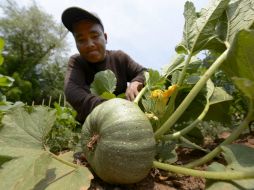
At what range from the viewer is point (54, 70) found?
79.6ft

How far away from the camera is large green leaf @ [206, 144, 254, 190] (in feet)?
4.26

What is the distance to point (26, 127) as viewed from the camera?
5.02 ft

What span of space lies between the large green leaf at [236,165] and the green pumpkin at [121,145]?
0.91 ft

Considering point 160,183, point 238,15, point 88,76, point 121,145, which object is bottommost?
point 160,183

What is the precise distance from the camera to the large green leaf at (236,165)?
1.30 metres

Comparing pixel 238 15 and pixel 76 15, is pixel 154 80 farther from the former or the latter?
pixel 76 15

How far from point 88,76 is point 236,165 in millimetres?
1567

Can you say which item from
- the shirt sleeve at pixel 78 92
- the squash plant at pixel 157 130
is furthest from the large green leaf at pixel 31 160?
the shirt sleeve at pixel 78 92

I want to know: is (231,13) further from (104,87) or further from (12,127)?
(12,127)

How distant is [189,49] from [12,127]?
3.20ft

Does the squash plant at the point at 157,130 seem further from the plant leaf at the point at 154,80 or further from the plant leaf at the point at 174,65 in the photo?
the plant leaf at the point at 174,65

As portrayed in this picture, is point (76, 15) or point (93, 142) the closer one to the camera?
point (93, 142)

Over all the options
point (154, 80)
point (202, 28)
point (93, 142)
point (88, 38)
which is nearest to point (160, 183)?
point (93, 142)

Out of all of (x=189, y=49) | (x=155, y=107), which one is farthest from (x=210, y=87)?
(x=155, y=107)
